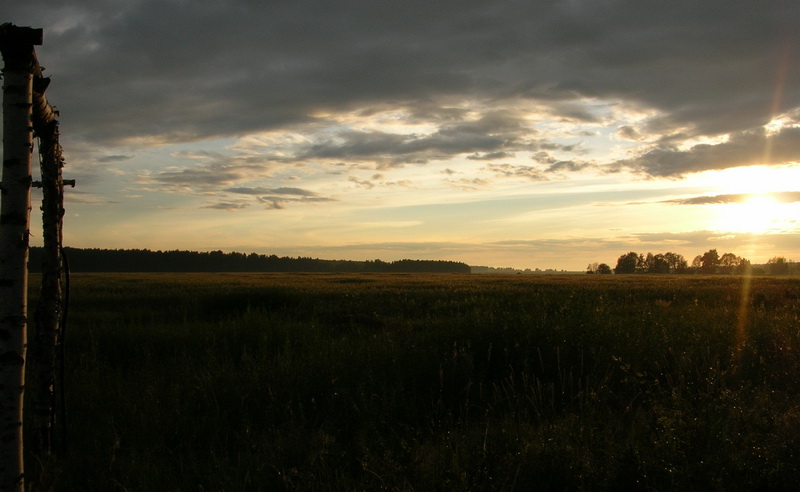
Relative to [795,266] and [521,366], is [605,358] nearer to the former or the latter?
[521,366]

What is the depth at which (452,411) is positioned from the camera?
212 inches

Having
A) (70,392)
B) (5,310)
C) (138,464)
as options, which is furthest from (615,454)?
(70,392)

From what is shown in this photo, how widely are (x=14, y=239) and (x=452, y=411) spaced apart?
4.15 metres

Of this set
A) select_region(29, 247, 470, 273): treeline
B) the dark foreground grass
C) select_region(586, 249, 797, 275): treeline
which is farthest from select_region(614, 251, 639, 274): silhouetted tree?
the dark foreground grass

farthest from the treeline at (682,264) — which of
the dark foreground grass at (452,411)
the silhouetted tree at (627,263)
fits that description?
the dark foreground grass at (452,411)

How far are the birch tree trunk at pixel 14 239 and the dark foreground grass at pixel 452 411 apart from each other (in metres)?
0.97

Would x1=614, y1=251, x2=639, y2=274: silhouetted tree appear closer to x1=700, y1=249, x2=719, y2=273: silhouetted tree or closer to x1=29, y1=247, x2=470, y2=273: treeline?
x1=700, y1=249, x2=719, y2=273: silhouetted tree

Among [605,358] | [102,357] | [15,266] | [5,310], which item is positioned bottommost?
[102,357]

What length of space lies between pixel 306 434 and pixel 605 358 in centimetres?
401

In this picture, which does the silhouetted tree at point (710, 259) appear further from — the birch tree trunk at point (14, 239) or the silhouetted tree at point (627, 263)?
the birch tree trunk at point (14, 239)

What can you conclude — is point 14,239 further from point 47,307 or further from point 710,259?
point 710,259

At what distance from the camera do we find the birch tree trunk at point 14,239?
2691 millimetres

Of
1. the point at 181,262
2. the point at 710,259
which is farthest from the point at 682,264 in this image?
the point at 181,262

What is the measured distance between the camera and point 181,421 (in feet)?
16.0
